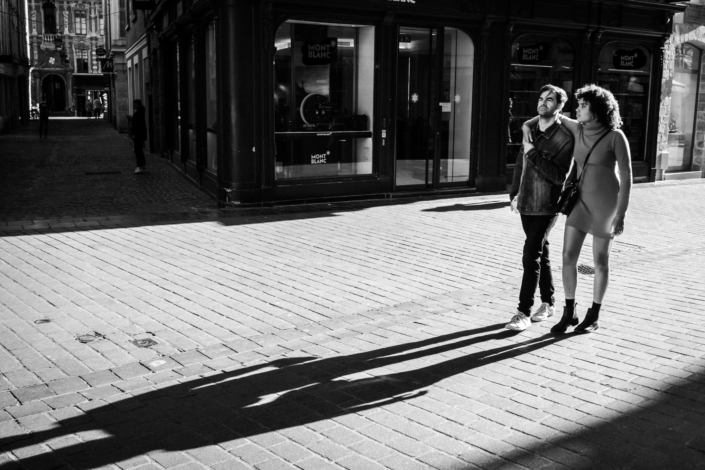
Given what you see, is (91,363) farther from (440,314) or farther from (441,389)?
(440,314)

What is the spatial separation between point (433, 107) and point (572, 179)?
834cm

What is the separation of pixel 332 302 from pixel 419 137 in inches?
309

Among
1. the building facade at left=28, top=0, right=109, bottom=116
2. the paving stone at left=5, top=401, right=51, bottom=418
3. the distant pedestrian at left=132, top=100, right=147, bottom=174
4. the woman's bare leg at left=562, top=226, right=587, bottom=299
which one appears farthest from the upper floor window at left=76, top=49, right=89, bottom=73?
the paving stone at left=5, top=401, right=51, bottom=418

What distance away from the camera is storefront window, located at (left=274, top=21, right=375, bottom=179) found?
42.2 ft

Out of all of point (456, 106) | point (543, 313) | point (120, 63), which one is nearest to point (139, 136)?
point (456, 106)

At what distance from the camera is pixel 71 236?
9.83 meters

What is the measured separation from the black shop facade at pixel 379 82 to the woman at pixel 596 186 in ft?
24.2

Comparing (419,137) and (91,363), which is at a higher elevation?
A: (419,137)

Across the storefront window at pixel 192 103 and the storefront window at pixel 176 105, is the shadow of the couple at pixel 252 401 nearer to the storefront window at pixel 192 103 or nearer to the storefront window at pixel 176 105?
the storefront window at pixel 192 103

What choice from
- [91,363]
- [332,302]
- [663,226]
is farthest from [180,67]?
[91,363]

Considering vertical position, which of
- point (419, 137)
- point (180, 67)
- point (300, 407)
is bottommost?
point (300, 407)

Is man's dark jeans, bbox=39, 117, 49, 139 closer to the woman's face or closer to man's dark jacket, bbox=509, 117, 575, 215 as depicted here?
man's dark jacket, bbox=509, 117, 575, 215

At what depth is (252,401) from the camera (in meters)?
4.61

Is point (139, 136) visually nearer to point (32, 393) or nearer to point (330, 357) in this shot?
point (330, 357)
